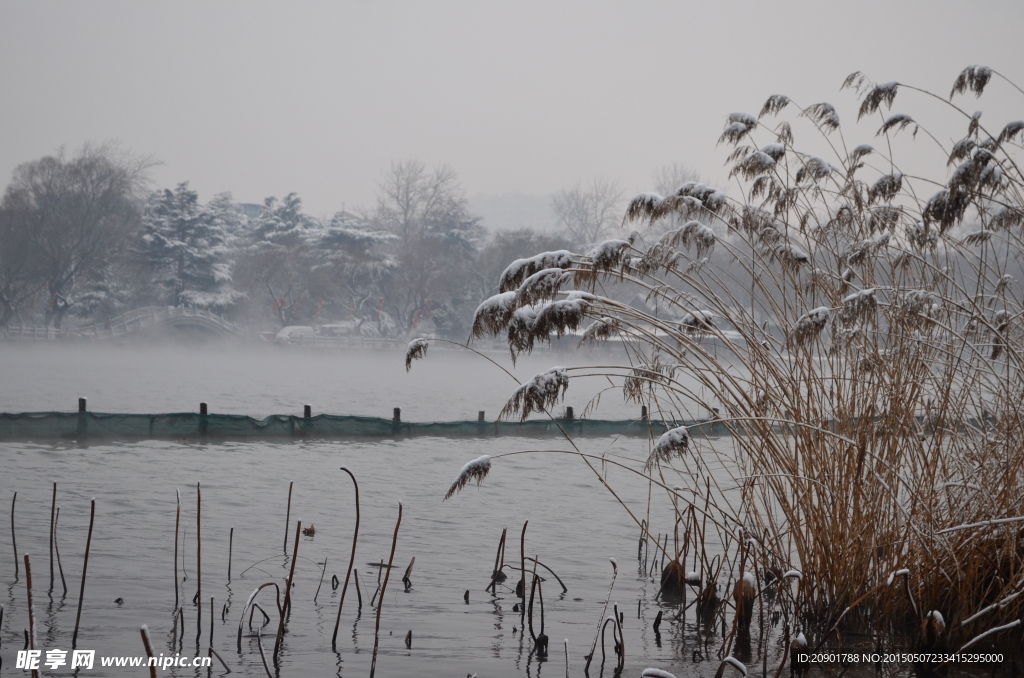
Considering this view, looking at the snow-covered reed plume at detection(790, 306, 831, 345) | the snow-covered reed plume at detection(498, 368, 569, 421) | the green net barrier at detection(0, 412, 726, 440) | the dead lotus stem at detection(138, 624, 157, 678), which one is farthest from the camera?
the green net barrier at detection(0, 412, 726, 440)

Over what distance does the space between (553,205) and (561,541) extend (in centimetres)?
6143

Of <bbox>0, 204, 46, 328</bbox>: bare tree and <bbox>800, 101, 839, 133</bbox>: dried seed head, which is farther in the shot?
<bbox>0, 204, 46, 328</bbox>: bare tree

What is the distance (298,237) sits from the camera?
60000mm

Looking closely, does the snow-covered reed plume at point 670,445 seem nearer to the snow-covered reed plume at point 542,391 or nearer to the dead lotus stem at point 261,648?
the snow-covered reed plume at point 542,391

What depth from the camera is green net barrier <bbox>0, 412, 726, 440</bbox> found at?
1420 cm

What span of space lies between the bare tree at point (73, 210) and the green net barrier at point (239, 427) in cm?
4450

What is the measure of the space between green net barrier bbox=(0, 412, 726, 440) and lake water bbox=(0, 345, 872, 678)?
28 centimetres

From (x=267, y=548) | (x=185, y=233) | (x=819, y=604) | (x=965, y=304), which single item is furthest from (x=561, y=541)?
(x=185, y=233)

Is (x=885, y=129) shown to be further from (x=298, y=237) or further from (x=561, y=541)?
(x=298, y=237)

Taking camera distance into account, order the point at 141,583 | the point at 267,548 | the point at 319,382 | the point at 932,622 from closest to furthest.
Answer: the point at 932,622 < the point at 141,583 < the point at 267,548 < the point at 319,382

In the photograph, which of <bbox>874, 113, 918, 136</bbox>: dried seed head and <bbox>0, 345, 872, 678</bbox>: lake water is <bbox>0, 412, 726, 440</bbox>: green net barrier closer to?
<bbox>0, 345, 872, 678</bbox>: lake water

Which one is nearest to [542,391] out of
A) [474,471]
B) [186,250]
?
[474,471]

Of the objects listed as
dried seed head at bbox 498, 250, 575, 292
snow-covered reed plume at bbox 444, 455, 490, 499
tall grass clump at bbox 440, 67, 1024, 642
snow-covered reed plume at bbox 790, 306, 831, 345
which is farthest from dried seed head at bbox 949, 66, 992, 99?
snow-covered reed plume at bbox 444, 455, 490, 499

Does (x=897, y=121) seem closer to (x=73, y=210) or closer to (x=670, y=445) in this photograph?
(x=670, y=445)
